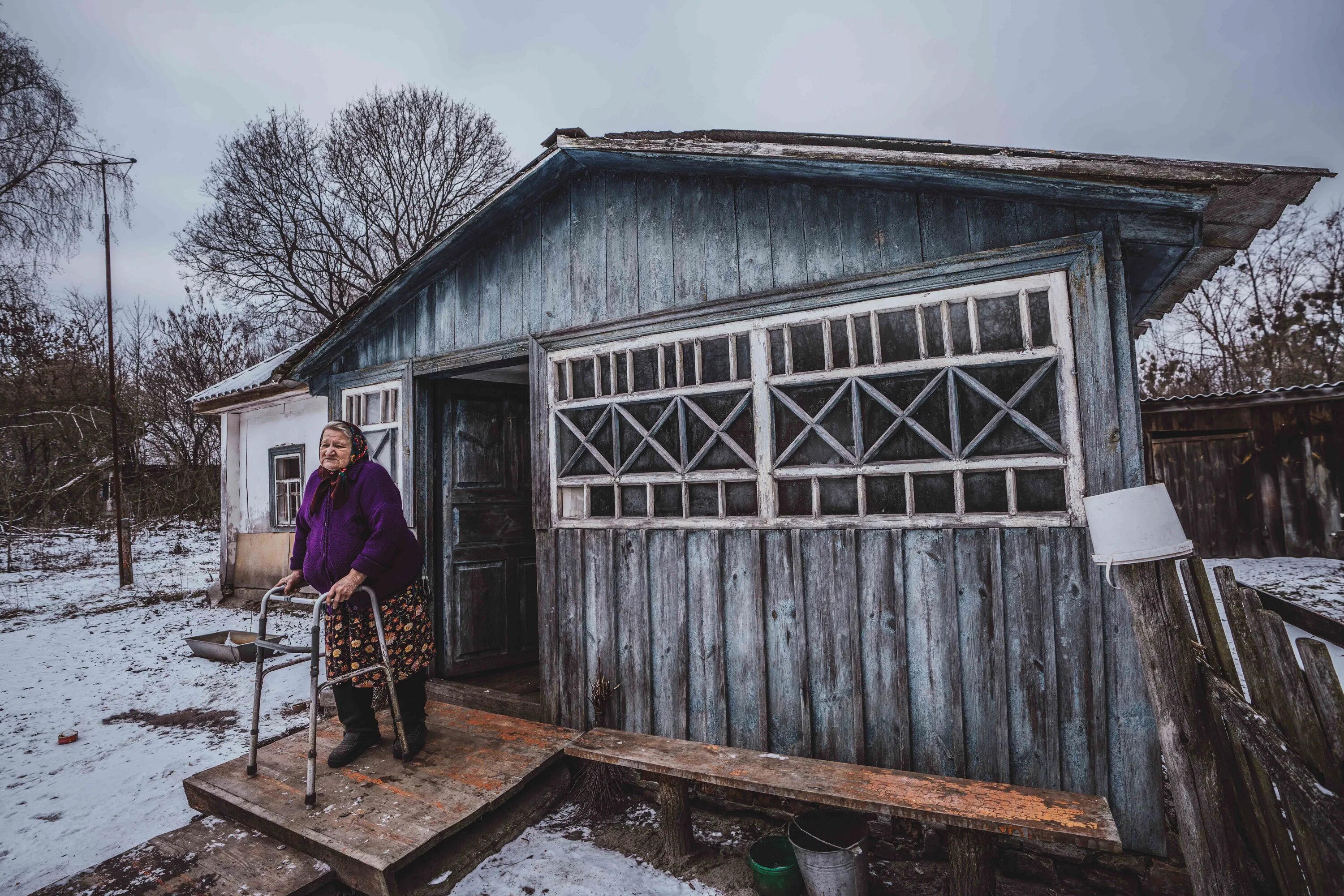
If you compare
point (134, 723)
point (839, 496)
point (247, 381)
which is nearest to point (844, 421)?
point (839, 496)

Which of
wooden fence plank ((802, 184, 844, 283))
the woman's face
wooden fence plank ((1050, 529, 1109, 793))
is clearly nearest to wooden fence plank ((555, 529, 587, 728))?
the woman's face

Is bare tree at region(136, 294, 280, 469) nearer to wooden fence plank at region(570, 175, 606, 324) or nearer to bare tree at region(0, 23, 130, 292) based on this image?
bare tree at region(0, 23, 130, 292)

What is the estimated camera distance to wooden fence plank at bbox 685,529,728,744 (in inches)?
138

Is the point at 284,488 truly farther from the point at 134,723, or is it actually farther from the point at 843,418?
the point at 843,418

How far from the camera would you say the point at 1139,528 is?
1.88m

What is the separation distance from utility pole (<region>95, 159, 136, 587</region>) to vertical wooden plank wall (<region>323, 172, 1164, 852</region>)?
11039 mm

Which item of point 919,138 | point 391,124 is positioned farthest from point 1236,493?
point 391,124

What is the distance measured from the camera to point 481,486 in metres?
5.43

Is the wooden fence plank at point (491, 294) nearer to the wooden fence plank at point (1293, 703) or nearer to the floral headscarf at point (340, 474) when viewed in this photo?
the floral headscarf at point (340, 474)

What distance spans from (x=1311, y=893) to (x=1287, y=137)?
32939mm

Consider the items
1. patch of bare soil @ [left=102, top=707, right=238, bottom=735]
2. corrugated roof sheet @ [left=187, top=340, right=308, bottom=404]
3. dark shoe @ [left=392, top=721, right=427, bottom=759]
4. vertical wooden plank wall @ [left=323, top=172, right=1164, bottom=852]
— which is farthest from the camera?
corrugated roof sheet @ [left=187, top=340, right=308, bottom=404]

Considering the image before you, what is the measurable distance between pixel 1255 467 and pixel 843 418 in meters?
11.0

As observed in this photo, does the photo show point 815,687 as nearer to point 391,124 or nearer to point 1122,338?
point 1122,338

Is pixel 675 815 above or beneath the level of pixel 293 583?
beneath
